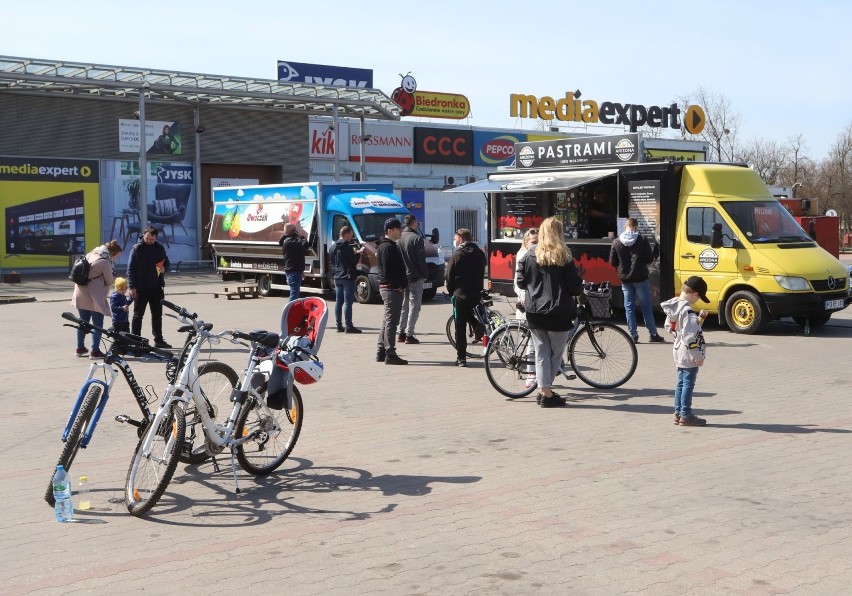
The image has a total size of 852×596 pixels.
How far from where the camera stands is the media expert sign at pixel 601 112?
54438 mm

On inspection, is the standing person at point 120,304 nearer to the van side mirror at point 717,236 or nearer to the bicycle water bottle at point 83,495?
the bicycle water bottle at point 83,495

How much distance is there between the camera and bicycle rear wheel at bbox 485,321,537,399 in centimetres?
1050

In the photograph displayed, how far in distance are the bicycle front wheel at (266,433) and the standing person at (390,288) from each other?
556 centimetres

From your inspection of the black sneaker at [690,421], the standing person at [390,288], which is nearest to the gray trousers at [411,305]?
the standing person at [390,288]

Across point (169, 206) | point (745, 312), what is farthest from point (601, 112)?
point (745, 312)

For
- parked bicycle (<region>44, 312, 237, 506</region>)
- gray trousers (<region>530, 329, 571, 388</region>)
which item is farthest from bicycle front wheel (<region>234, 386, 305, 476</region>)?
gray trousers (<region>530, 329, 571, 388</region>)

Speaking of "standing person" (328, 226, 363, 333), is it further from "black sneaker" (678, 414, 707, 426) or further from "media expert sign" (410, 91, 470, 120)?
"media expert sign" (410, 91, 470, 120)

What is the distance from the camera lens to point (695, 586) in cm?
502

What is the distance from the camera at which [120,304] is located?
47.6ft

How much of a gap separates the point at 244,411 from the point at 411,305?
8.34 metres

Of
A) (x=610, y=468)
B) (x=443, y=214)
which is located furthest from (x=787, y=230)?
(x=443, y=214)

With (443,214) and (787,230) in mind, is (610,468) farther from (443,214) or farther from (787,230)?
(443,214)

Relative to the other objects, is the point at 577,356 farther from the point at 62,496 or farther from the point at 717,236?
the point at 62,496

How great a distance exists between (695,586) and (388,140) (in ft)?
134
